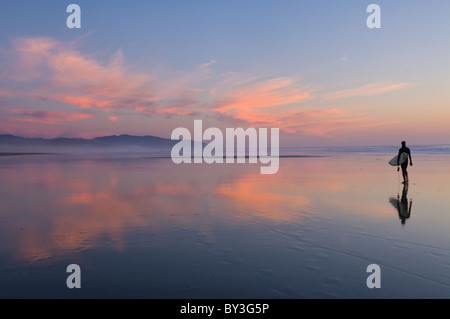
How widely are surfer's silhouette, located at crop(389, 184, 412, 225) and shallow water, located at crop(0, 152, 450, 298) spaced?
0.12 feet

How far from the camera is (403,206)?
10.4m

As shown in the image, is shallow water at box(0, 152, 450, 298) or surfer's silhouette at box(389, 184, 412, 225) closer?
shallow water at box(0, 152, 450, 298)

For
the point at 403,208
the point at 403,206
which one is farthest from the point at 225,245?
the point at 403,206

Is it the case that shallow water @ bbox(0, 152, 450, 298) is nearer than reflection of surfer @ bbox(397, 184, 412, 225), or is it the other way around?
shallow water @ bbox(0, 152, 450, 298)

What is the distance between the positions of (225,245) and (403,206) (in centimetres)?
713

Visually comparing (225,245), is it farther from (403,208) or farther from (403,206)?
(403,206)

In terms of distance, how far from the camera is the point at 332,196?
1247 centimetres

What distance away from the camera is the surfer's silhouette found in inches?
352

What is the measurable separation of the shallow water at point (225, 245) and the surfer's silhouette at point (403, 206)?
0.04 m

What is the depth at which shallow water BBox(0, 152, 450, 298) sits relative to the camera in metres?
4.64

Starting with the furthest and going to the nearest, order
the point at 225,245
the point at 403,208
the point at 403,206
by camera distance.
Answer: the point at 403,206
the point at 403,208
the point at 225,245
